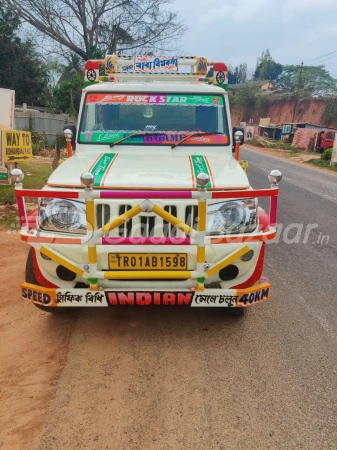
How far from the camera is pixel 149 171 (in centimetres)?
355

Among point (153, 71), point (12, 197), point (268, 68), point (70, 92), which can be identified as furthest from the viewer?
point (268, 68)

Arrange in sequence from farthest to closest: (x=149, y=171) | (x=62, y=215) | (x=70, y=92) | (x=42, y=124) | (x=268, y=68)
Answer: (x=268, y=68)
(x=70, y=92)
(x=42, y=124)
(x=149, y=171)
(x=62, y=215)

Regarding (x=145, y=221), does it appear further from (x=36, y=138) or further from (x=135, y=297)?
(x=36, y=138)

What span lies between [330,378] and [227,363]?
75 centimetres

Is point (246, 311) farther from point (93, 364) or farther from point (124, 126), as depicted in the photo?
point (124, 126)

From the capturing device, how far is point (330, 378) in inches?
119

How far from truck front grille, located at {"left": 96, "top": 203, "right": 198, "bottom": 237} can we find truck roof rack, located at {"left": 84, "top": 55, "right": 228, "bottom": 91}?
8.47 feet

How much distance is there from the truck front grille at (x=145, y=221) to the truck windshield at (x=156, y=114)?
1.62 m

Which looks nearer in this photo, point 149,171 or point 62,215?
point 62,215

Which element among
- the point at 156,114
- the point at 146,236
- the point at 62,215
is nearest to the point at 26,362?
the point at 62,215

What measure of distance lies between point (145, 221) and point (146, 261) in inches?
12.4

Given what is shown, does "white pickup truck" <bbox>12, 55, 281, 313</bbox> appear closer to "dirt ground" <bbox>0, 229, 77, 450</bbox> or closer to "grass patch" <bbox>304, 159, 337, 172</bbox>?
"dirt ground" <bbox>0, 229, 77, 450</bbox>

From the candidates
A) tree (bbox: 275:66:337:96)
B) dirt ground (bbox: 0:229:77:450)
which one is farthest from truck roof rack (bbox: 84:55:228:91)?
tree (bbox: 275:66:337:96)

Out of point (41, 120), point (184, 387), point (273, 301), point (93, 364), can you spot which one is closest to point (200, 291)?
point (184, 387)
